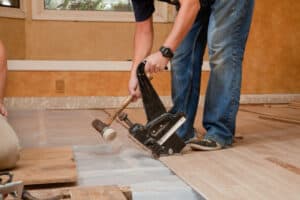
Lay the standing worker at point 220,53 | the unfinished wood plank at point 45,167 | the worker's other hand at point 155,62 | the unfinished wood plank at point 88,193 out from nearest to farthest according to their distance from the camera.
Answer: the unfinished wood plank at point 88,193 < the unfinished wood plank at point 45,167 < the worker's other hand at point 155,62 < the standing worker at point 220,53

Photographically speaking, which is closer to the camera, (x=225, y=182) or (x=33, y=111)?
(x=225, y=182)

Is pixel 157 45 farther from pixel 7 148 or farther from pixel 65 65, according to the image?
pixel 7 148

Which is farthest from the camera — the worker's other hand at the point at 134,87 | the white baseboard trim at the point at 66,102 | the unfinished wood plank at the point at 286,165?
the white baseboard trim at the point at 66,102

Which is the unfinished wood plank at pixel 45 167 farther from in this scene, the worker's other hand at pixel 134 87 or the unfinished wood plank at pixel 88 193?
the worker's other hand at pixel 134 87

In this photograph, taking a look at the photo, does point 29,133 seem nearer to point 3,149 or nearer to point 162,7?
point 3,149

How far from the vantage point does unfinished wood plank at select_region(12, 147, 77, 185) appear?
133 centimetres

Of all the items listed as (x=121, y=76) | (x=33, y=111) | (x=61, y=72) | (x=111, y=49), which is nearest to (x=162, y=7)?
(x=111, y=49)

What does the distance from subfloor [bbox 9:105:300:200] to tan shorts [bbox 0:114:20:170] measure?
23 centimetres

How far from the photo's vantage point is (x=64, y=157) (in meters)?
1.63

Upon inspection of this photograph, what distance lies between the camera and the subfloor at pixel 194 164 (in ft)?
4.39

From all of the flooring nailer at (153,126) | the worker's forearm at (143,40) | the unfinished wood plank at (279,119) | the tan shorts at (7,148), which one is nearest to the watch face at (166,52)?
the flooring nailer at (153,126)

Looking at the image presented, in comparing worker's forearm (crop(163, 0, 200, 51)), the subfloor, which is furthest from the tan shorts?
worker's forearm (crop(163, 0, 200, 51))

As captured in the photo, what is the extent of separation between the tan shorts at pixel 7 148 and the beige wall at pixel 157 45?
2861mm

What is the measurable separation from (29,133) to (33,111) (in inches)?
51.2
